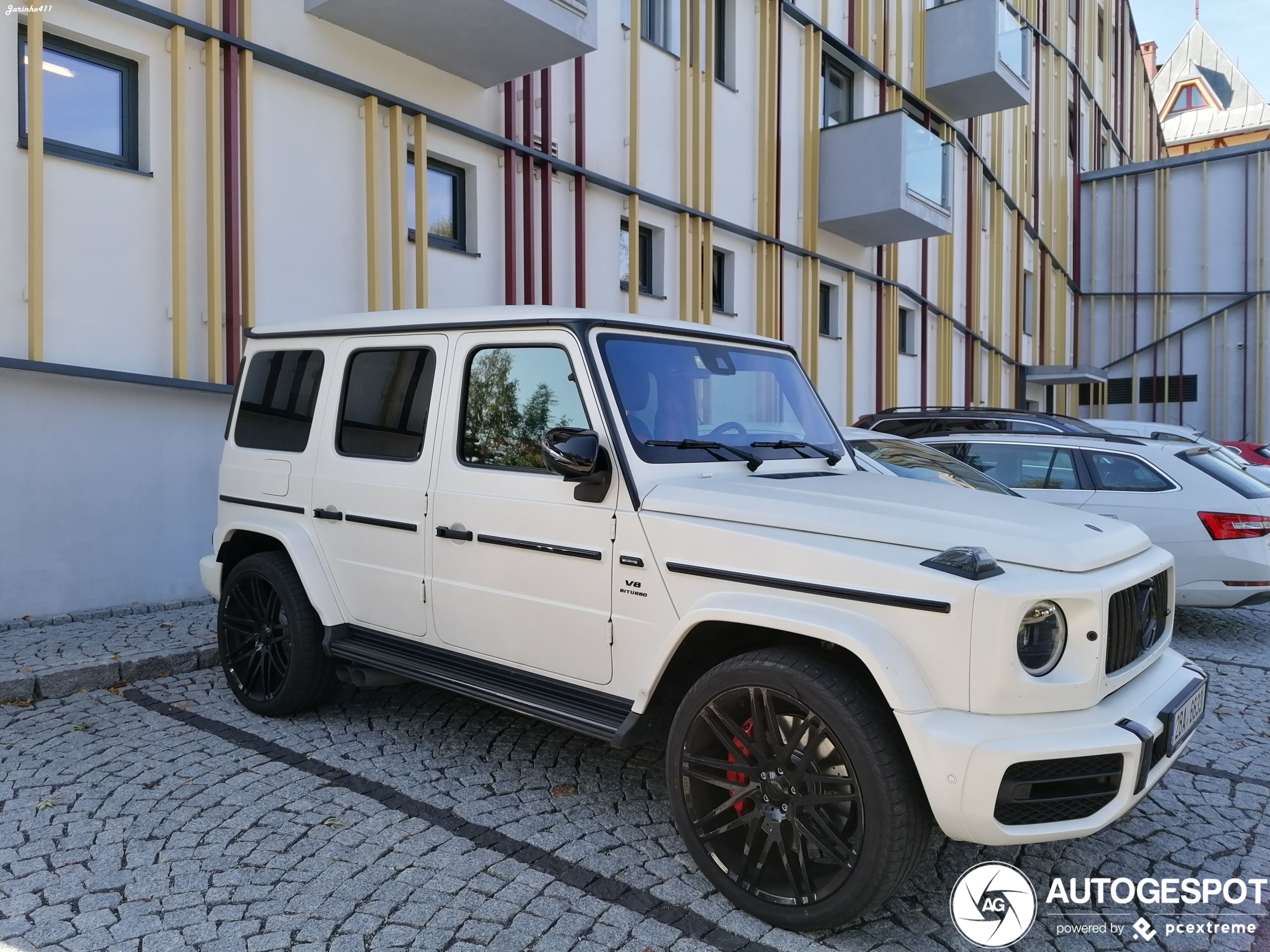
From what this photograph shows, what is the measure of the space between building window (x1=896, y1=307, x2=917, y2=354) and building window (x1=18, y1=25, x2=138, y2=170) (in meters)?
14.7

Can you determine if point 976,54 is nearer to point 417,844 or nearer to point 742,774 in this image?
point 742,774

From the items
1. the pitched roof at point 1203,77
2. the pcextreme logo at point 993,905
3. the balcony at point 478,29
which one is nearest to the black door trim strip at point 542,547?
the pcextreme logo at point 993,905

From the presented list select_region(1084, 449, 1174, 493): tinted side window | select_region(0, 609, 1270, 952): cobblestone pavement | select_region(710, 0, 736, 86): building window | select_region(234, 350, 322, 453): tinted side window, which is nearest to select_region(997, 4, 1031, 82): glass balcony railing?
select_region(710, 0, 736, 86): building window

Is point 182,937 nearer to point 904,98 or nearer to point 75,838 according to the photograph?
point 75,838

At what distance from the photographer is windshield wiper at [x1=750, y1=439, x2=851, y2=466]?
416 cm

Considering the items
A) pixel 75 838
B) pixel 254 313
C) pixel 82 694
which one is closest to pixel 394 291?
pixel 254 313

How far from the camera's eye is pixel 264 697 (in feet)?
16.7

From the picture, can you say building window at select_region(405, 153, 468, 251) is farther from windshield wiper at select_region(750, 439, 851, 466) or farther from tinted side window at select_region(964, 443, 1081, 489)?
windshield wiper at select_region(750, 439, 851, 466)

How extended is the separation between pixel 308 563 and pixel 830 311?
13.6 meters

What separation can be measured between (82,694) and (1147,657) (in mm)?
5578

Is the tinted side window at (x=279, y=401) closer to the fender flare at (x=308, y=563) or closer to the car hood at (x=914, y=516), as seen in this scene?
the fender flare at (x=308, y=563)

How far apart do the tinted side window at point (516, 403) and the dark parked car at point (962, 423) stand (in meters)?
6.34

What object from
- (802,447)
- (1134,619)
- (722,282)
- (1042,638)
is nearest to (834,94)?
(722,282)

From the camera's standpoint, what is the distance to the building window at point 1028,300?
Answer: 26469mm
